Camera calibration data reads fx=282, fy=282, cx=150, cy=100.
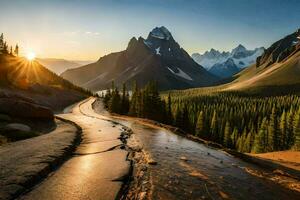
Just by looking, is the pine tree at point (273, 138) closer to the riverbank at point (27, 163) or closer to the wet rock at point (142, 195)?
Result: the riverbank at point (27, 163)

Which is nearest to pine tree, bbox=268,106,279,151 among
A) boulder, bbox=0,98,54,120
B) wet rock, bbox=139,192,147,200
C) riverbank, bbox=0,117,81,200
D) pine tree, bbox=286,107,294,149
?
pine tree, bbox=286,107,294,149

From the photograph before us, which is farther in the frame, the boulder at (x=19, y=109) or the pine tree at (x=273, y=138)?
the pine tree at (x=273, y=138)

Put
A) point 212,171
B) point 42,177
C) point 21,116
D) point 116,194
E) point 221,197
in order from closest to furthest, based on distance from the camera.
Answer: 1. point 116,194
2. point 221,197
3. point 42,177
4. point 212,171
5. point 21,116

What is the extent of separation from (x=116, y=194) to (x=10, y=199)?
3699 mm

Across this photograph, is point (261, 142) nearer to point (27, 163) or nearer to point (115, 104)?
point (115, 104)

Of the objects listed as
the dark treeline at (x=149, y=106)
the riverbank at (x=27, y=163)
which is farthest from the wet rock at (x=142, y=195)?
the dark treeline at (x=149, y=106)

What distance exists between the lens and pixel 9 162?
14125 millimetres

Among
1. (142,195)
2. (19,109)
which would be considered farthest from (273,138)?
(142,195)

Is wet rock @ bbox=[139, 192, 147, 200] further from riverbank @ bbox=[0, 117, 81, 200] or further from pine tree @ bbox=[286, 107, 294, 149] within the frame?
pine tree @ bbox=[286, 107, 294, 149]

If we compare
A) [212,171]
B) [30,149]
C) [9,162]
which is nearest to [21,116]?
[30,149]

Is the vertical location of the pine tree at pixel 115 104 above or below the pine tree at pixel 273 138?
above

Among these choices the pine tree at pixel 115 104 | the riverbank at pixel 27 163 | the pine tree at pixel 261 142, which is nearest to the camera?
the riverbank at pixel 27 163

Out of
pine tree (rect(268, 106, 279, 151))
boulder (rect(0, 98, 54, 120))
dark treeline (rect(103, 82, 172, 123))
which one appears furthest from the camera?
dark treeline (rect(103, 82, 172, 123))

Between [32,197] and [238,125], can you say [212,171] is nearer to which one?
[32,197]
